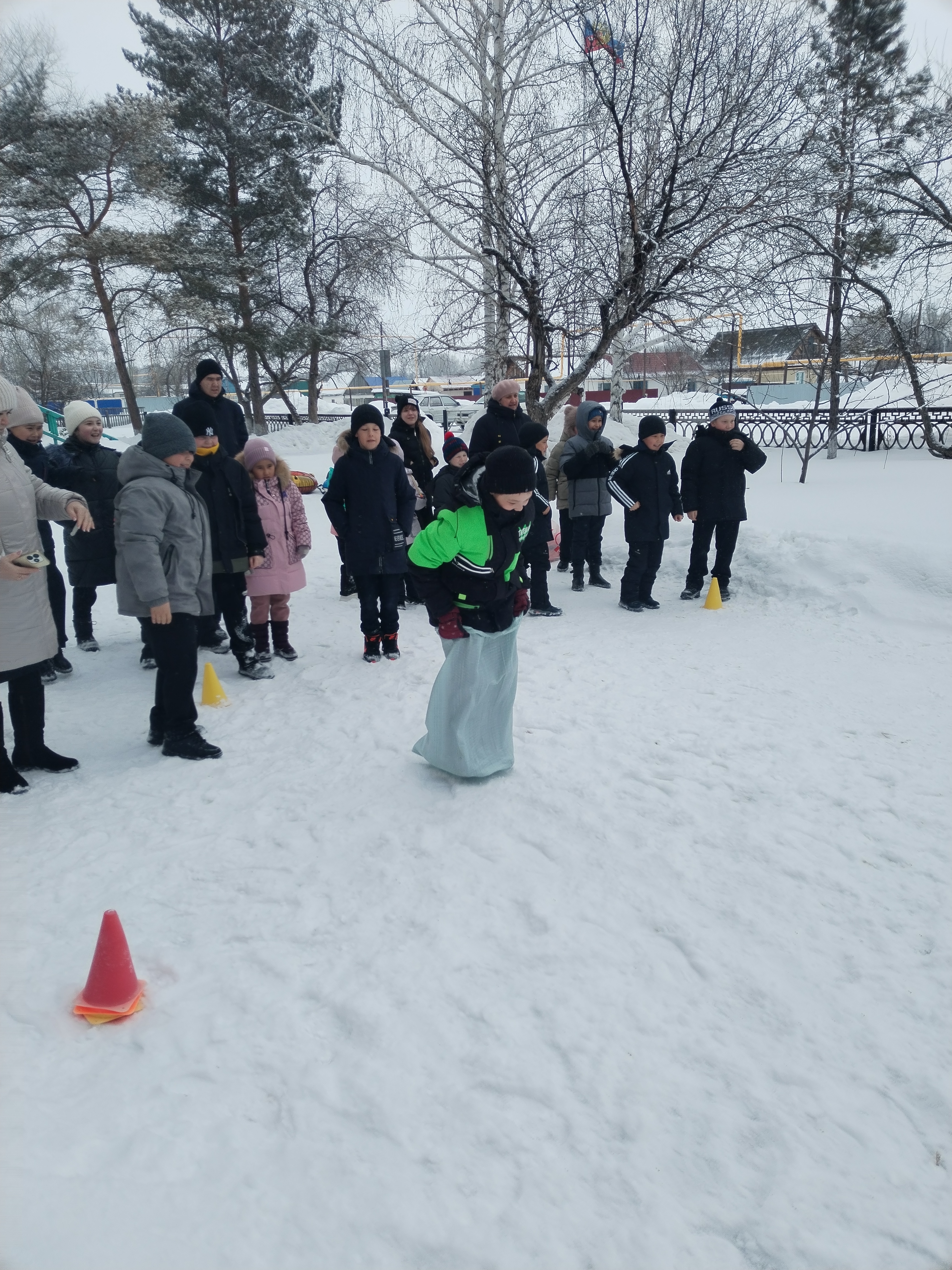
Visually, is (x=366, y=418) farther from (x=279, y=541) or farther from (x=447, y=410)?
(x=447, y=410)

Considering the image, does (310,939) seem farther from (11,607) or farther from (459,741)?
(11,607)

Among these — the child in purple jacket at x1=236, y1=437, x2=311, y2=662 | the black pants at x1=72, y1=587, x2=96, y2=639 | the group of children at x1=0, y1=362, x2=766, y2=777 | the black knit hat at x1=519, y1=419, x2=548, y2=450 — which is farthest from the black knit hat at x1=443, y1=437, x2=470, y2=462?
the black pants at x1=72, y1=587, x2=96, y2=639

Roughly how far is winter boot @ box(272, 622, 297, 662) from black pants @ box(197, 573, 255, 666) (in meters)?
0.32

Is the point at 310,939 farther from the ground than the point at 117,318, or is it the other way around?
the point at 117,318

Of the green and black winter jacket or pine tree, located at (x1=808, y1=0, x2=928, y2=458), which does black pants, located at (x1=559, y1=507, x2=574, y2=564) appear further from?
→ pine tree, located at (x1=808, y1=0, x2=928, y2=458)

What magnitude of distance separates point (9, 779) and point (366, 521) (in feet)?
9.18

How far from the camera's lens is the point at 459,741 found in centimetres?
400

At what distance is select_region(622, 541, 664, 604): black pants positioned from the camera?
7.45m

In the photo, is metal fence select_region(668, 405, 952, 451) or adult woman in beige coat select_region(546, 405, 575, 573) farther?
metal fence select_region(668, 405, 952, 451)

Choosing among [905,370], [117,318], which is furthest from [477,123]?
[117,318]

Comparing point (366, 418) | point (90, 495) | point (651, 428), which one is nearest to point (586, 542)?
point (651, 428)

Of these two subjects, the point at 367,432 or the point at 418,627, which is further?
the point at 418,627

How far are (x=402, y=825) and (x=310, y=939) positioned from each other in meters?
0.87

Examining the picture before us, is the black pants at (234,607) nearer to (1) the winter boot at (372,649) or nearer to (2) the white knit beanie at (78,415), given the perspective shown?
(1) the winter boot at (372,649)
